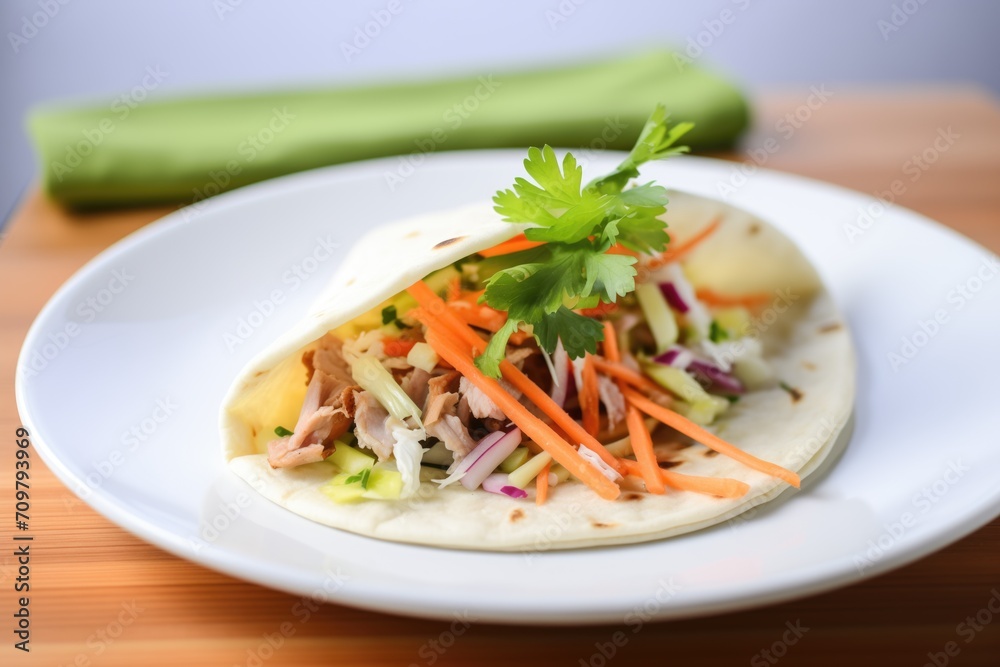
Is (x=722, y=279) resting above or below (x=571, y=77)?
below

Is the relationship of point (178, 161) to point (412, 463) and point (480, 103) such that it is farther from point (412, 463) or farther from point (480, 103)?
point (412, 463)

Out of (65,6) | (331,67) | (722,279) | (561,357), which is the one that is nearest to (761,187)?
(722,279)

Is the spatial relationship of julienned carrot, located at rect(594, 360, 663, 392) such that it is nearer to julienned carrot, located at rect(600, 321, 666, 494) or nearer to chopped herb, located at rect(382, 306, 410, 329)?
julienned carrot, located at rect(600, 321, 666, 494)

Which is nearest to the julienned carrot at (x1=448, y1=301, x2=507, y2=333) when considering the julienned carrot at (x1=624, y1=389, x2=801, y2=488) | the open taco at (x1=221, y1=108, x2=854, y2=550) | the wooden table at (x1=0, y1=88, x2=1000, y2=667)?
the open taco at (x1=221, y1=108, x2=854, y2=550)

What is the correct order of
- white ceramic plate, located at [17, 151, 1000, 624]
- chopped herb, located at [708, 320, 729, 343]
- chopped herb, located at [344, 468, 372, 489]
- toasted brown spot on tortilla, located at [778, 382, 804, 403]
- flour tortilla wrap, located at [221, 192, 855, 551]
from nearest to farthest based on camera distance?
white ceramic plate, located at [17, 151, 1000, 624]
flour tortilla wrap, located at [221, 192, 855, 551]
chopped herb, located at [344, 468, 372, 489]
toasted brown spot on tortilla, located at [778, 382, 804, 403]
chopped herb, located at [708, 320, 729, 343]

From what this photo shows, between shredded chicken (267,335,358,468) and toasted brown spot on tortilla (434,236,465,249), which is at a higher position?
toasted brown spot on tortilla (434,236,465,249)

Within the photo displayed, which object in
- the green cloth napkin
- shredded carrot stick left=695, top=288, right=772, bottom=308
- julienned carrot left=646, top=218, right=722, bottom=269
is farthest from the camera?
the green cloth napkin

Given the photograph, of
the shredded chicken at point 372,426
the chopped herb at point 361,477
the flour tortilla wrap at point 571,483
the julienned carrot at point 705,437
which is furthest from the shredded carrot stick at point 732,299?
the chopped herb at point 361,477
